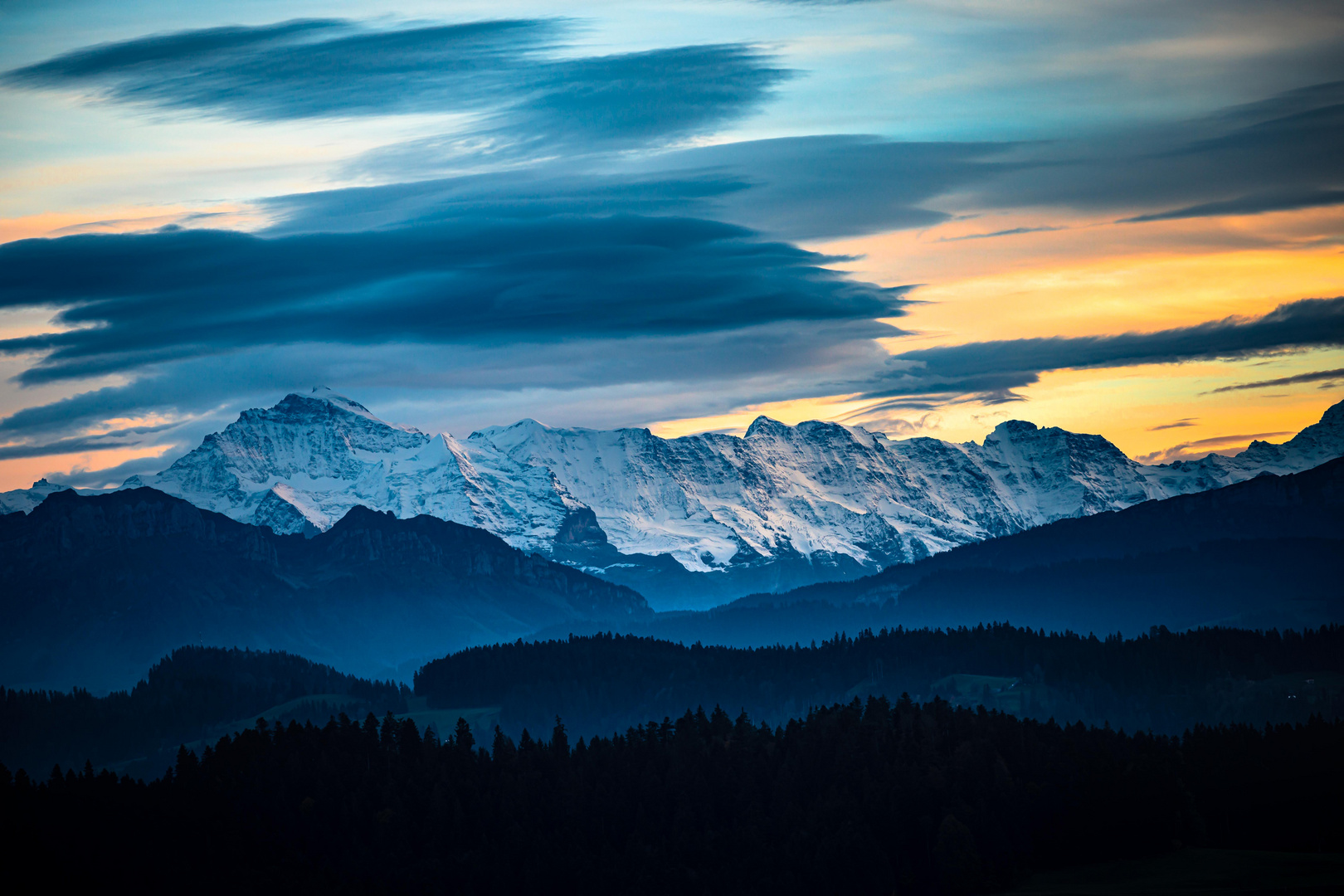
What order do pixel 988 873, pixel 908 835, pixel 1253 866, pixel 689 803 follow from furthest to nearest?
pixel 689 803, pixel 908 835, pixel 988 873, pixel 1253 866

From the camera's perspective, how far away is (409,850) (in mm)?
196875

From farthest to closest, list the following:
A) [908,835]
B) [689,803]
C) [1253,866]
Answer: [689,803]
[908,835]
[1253,866]

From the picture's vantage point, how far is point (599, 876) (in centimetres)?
18438

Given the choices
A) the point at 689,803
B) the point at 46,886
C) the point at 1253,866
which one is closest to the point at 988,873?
the point at 1253,866

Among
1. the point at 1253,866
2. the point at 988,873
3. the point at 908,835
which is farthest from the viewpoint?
the point at 908,835

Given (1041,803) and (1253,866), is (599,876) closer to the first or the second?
(1041,803)

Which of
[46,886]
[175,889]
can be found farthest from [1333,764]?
[46,886]

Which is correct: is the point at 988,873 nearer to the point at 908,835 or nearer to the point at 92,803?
the point at 908,835

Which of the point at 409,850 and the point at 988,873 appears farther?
the point at 409,850

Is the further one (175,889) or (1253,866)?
(175,889)

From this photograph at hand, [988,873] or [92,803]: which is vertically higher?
[92,803]

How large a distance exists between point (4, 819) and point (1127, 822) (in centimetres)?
13556

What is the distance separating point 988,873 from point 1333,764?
173ft

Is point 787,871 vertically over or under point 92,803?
under
